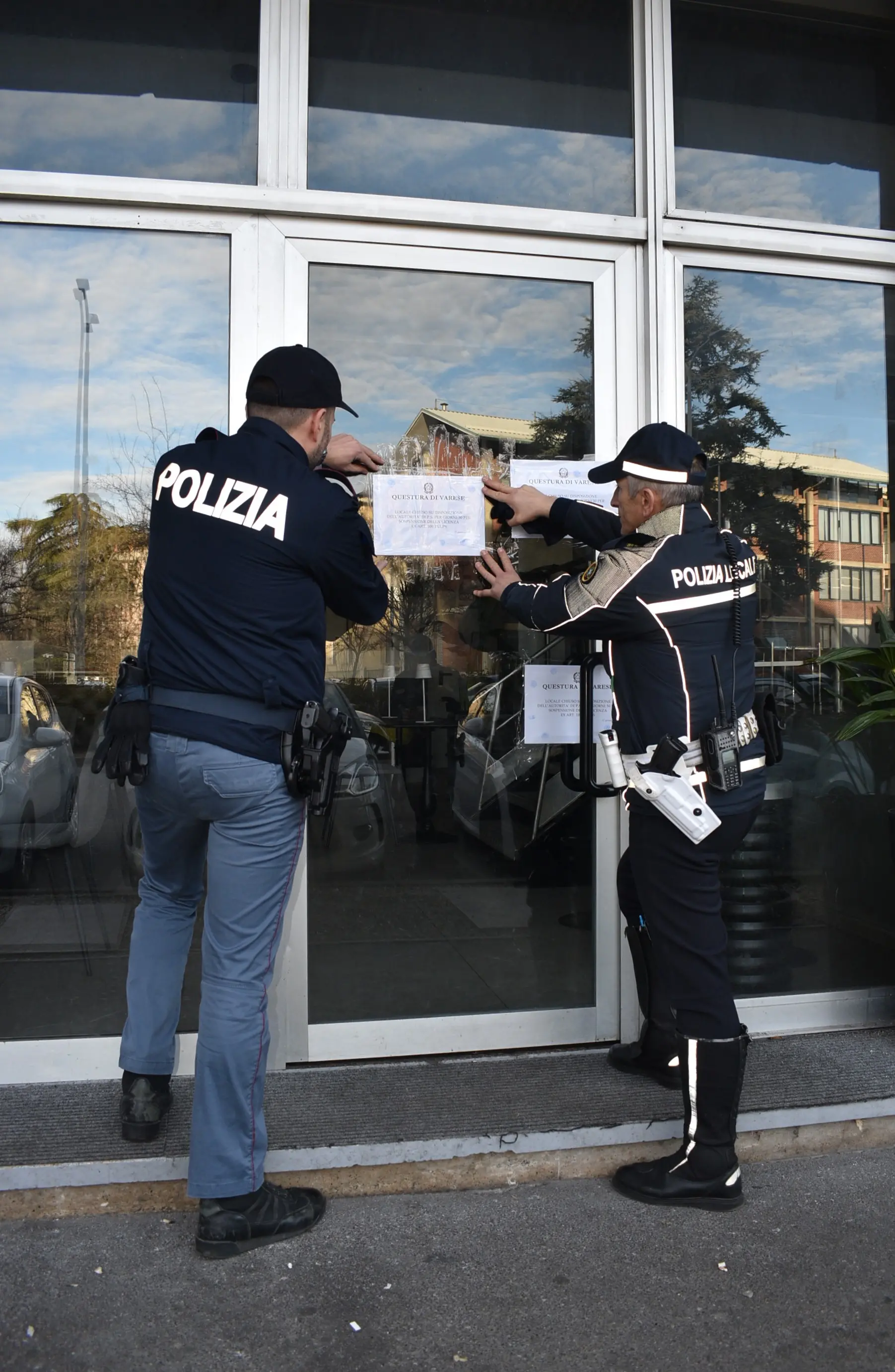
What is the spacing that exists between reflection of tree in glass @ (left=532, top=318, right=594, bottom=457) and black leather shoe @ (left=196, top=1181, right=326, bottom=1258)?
241 cm

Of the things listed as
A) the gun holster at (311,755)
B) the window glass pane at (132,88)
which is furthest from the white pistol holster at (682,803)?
the window glass pane at (132,88)

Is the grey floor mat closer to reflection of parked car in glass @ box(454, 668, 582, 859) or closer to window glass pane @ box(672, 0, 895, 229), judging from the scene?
reflection of parked car in glass @ box(454, 668, 582, 859)

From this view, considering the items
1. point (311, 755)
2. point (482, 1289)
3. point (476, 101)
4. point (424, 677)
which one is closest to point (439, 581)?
point (424, 677)

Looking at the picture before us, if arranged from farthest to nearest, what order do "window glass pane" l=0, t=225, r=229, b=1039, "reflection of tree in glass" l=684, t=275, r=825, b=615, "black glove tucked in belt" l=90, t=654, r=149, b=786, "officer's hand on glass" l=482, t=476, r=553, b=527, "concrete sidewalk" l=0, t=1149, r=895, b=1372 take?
"reflection of tree in glass" l=684, t=275, r=825, b=615 < "window glass pane" l=0, t=225, r=229, b=1039 < "officer's hand on glass" l=482, t=476, r=553, b=527 < "black glove tucked in belt" l=90, t=654, r=149, b=786 < "concrete sidewalk" l=0, t=1149, r=895, b=1372

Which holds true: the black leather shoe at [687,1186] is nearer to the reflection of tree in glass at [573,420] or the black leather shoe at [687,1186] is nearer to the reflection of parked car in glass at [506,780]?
the reflection of parked car in glass at [506,780]

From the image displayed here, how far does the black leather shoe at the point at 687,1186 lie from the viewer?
2859 millimetres

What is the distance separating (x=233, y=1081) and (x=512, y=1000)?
4.52 ft

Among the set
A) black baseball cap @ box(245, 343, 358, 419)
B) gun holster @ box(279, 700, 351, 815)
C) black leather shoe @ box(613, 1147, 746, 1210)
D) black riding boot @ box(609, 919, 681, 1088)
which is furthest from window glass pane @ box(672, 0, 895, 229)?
black leather shoe @ box(613, 1147, 746, 1210)

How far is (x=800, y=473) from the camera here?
13.2 feet

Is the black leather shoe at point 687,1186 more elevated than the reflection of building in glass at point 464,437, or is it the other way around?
the reflection of building in glass at point 464,437

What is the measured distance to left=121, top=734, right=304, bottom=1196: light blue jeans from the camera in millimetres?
2576

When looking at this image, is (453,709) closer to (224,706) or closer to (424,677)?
(424,677)

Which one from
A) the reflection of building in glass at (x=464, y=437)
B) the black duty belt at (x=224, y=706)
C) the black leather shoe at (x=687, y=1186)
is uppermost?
the reflection of building in glass at (x=464, y=437)

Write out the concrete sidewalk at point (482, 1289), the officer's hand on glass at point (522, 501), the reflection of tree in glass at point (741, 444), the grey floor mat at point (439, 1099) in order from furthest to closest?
the reflection of tree in glass at point (741, 444), the officer's hand on glass at point (522, 501), the grey floor mat at point (439, 1099), the concrete sidewalk at point (482, 1289)
